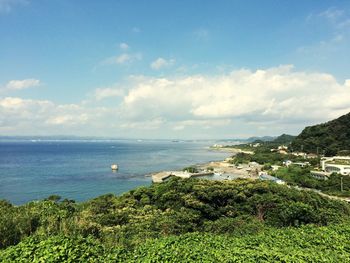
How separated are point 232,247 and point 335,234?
2594 millimetres

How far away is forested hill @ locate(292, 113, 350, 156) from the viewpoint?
63.7 m

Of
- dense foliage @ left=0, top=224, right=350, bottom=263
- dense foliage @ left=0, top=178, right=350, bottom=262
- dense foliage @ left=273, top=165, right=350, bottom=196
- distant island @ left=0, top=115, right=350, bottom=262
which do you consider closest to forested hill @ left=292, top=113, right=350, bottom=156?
dense foliage @ left=273, top=165, right=350, bottom=196

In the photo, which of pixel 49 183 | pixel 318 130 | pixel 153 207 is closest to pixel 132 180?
pixel 49 183

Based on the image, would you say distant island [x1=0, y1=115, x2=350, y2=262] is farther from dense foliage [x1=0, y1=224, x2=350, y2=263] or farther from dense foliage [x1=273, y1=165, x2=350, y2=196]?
dense foliage [x1=273, y1=165, x2=350, y2=196]

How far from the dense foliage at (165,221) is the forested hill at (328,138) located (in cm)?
5668

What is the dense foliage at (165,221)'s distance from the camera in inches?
180

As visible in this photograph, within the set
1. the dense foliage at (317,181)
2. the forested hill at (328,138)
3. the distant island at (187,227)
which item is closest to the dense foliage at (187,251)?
the distant island at (187,227)

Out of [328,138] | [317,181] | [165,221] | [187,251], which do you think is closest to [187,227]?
[165,221]

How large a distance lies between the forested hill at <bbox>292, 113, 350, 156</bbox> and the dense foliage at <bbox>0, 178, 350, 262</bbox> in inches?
2232

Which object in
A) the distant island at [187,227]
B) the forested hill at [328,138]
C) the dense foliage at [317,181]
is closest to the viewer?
the distant island at [187,227]

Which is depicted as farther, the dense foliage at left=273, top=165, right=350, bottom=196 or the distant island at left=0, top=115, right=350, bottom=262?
the dense foliage at left=273, top=165, right=350, bottom=196

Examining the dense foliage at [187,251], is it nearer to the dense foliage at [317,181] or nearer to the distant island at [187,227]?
the distant island at [187,227]

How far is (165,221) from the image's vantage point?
35.3 feet

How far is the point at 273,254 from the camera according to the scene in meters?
4.46
